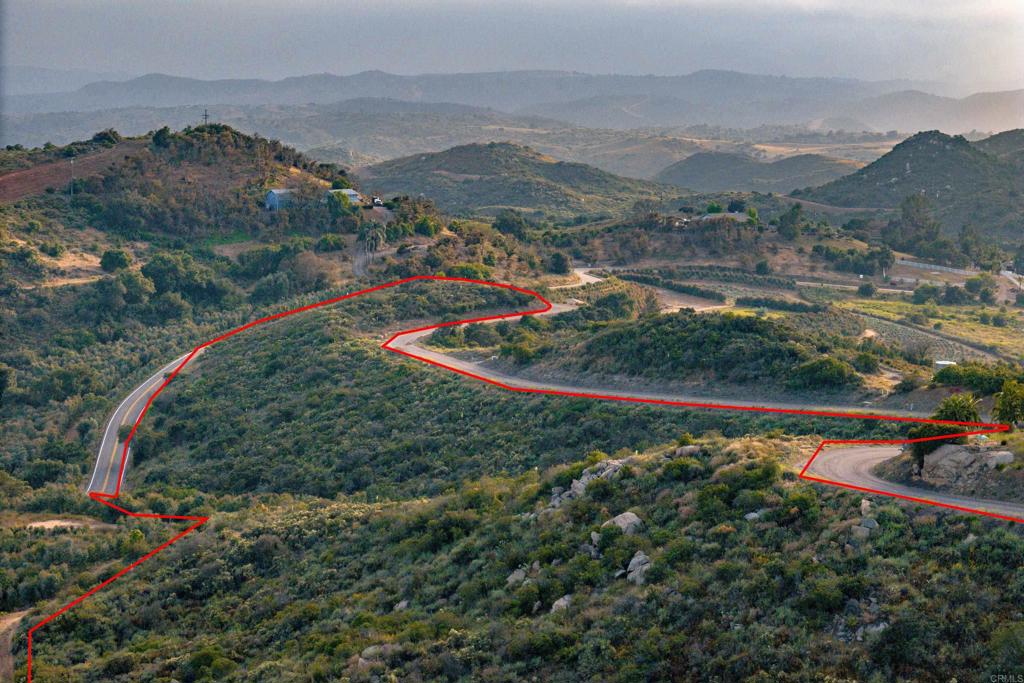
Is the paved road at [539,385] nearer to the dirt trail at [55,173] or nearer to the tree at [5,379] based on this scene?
the tree at [5,379]

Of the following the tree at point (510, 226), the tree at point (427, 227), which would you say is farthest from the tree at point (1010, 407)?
the tree at point (510, 226)

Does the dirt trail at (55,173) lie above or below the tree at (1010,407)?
above

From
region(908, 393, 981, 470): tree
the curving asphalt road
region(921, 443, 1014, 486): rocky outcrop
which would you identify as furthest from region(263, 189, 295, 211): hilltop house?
region(921, 443, 1014, 486): rocky outcrop

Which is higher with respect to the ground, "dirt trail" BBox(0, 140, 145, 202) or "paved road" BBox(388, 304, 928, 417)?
"dirt trail" BBox(0, 140, 145, 202)

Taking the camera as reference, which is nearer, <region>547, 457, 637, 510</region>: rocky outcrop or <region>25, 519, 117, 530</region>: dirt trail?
<region>547, 457, 637, 510</region>: rocky outcrop

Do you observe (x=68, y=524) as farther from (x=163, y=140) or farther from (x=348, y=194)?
(x=163, y=140)

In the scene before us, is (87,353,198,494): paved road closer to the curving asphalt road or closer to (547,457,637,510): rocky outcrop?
the curving asphalt road
